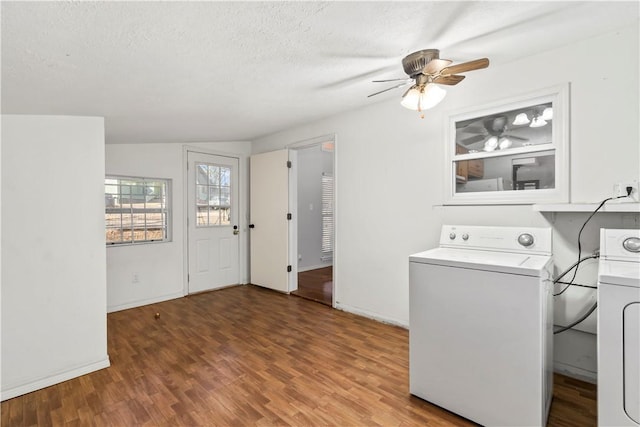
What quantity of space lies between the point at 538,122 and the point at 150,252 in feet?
13.9

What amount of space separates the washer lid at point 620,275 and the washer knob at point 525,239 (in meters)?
0.51

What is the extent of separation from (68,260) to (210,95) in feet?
5.18

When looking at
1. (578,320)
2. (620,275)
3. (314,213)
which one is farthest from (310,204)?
(620,275)

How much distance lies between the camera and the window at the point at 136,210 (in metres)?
3.54

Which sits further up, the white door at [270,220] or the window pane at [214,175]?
the window pane at [214,175]

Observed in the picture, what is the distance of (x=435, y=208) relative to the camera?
2.72 metres

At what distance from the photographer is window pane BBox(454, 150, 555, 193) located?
221 cm

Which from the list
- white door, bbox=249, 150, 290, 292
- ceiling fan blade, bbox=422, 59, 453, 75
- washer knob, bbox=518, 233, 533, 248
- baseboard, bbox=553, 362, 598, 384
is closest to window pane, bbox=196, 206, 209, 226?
white door, bbox=249, 150, 290, 292

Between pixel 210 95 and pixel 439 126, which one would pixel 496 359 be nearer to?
pixel 439 126

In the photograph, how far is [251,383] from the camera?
206cm

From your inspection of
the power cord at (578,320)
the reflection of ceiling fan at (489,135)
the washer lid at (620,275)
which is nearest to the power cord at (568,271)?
the power cord at (578,320)

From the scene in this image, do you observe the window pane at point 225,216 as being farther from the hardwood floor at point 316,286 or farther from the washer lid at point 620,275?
the washer lid at point 620,275

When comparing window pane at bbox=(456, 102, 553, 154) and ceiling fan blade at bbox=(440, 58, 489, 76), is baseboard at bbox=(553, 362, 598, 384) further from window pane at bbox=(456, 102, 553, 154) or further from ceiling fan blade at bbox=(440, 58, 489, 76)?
ceiling fan blade at bbox=(440, 58, 489, 76)

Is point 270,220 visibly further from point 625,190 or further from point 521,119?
point 625,190
